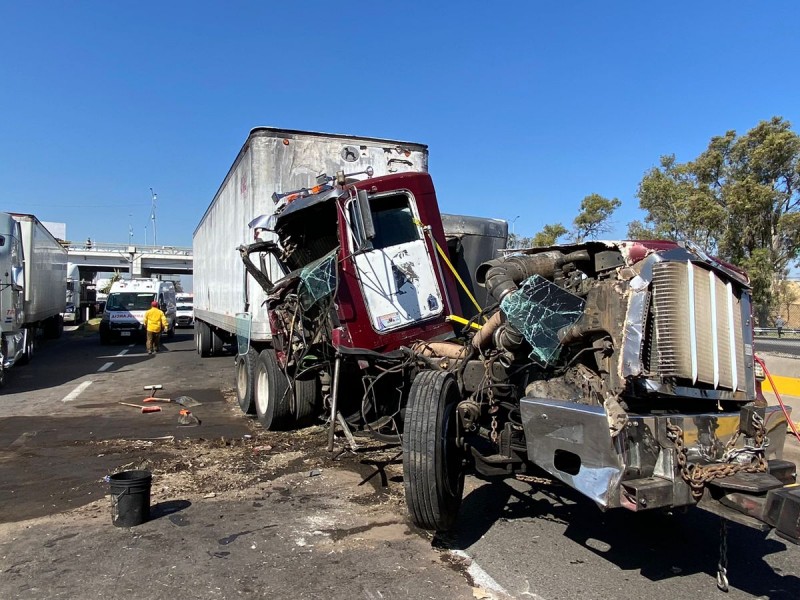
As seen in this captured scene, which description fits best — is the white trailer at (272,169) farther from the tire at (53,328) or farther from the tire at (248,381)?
the tire at (53,328)

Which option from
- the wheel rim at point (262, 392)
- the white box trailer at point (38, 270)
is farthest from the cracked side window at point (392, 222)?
the white box trailer at point (38, 270)

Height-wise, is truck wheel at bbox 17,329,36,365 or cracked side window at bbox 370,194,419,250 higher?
cracked side window at bbox 370,194,419,250

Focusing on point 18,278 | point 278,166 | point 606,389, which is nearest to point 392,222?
point 278,166

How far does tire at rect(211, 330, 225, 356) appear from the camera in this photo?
56.3 ft

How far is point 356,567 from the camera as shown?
3.97 metres

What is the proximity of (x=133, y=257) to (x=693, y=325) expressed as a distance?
68.9m

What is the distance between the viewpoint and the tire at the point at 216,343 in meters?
17.2

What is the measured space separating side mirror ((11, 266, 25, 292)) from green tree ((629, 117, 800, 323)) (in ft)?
82.7

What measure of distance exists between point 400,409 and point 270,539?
1965 millimetres

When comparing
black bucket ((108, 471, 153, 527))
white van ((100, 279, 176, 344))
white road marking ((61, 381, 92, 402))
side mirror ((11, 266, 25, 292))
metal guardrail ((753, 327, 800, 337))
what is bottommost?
metal guardrail ((753, 327, 800, 337))

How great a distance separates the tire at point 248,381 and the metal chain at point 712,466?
6513mm

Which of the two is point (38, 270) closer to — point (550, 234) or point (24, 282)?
point (24, 282)

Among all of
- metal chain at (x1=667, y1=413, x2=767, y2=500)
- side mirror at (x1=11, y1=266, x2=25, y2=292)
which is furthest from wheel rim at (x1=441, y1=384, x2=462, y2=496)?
side mirror at (x1=11, y1=266, x2=25, y2=292)

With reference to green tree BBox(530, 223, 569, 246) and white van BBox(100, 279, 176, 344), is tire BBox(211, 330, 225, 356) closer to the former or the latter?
white van BBox(100, 279, 176, 344)
